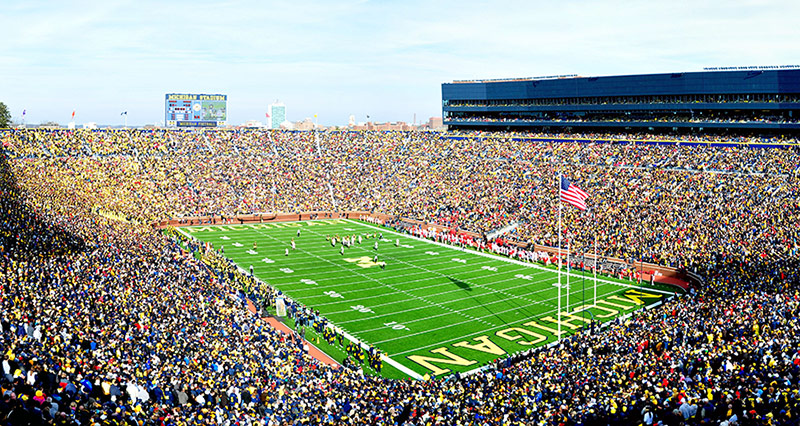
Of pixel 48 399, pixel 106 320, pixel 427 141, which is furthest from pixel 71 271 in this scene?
pixel 427 141

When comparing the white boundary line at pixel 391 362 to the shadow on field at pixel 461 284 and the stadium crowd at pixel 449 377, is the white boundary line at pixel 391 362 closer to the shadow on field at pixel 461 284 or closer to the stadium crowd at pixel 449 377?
the stadium crowd at pixel 449 377

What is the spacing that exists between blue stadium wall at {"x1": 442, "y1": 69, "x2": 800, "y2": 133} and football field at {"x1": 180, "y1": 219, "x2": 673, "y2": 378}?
29460 millimetres

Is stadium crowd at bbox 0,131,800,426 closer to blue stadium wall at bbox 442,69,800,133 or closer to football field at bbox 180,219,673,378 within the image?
football field at bbox 180,219,673,378

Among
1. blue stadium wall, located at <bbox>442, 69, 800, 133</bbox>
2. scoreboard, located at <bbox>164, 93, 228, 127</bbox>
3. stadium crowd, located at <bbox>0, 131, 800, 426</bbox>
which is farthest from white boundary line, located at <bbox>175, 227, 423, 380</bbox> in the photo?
scoreboard, located at <bbox>164, 93, 228, 127</bbox>

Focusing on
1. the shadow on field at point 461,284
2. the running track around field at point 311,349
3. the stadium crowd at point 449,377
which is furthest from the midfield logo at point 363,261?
the running track around field at point 311,349

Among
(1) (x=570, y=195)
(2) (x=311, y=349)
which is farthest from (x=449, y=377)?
(1) (x=570, y=195)

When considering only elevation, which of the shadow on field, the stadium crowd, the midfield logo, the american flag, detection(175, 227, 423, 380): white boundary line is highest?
the american flag

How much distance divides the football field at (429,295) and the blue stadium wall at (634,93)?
29460 mm

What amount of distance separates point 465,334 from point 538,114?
48461 millimetres

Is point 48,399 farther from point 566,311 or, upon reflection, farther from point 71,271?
point 566,311

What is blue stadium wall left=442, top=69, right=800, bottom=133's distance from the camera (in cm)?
5216

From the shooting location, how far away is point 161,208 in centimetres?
4978

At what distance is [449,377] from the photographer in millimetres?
20297

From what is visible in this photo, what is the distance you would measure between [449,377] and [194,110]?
100 metres
